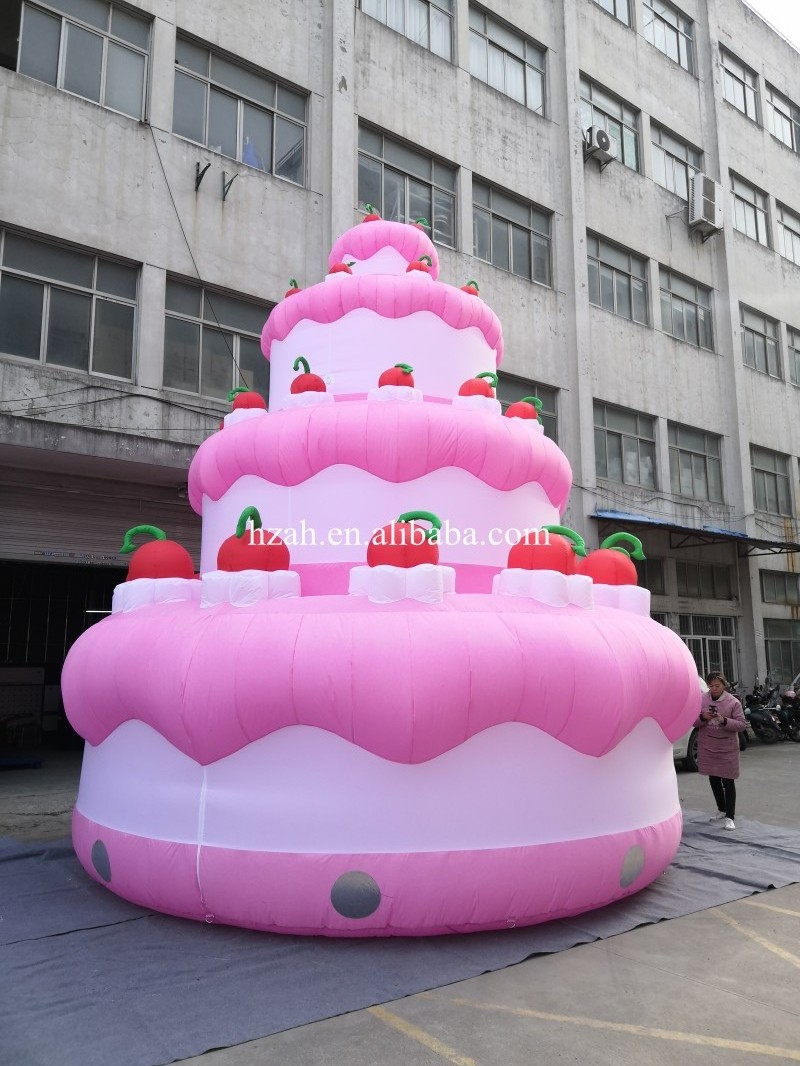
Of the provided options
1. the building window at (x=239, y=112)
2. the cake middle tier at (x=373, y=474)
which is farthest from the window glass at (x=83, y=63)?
the cake middle tier at (x=373, y=474)

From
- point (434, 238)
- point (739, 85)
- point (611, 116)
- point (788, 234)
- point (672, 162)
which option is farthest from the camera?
point (788, 234)

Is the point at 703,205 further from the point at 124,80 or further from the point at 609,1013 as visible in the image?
the point at 609,1013

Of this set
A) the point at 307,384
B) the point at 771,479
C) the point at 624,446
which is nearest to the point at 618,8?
the point at 624,446

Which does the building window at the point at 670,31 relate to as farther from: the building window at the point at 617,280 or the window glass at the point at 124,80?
the window glass at the point at 124,80

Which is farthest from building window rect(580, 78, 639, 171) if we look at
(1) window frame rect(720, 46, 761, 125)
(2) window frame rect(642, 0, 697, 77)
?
(1) window frame rect(720, 46, 761, 125)

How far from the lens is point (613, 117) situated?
65.4 ft

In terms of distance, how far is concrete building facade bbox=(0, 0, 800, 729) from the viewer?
1125 centimetres

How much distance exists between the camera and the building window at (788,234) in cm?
2469

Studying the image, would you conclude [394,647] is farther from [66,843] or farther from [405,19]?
[405,19]

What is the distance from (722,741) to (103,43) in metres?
12.7

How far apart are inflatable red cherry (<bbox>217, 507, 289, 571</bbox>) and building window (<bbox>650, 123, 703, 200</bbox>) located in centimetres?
1927

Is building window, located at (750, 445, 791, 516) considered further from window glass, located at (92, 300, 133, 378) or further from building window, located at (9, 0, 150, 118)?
building window, located at (9, 0, 150, 118)

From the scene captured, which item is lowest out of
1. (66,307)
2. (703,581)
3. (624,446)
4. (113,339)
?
(703,581)

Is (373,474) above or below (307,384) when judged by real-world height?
below
